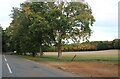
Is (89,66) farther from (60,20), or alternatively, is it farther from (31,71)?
(60,20)

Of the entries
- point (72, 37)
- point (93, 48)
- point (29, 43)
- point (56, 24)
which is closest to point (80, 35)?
point (72, 37)

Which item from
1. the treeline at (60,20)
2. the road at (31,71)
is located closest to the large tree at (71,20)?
the treeline at (60,20)

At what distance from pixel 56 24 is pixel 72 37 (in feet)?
11.9

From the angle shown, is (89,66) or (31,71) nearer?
(31,71)

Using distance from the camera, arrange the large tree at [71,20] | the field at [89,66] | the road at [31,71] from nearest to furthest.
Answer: the road at [31,71]
the field at [89,66]
the large tree at [71,20]

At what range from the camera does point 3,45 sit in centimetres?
11494

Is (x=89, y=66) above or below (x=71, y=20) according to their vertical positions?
below

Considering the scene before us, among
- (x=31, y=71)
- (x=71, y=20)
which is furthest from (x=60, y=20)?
(x=31, y=71)

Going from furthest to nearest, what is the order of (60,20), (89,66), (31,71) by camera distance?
(60,20), (89,66), (31,71)

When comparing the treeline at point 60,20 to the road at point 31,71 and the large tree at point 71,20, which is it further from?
the road at point 31,71

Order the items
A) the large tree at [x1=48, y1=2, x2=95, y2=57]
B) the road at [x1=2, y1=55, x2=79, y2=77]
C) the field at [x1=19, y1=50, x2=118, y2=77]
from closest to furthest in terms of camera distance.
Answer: the road at [x1=2, y1=55, x2=79, y2=77], the field at [x1=19, y1=50, x2=118, y2=77], the large tree at [x1=48, y1=2, x2=95, y2=57]

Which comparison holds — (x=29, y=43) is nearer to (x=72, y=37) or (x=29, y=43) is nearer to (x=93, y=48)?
(x=72, y=37)

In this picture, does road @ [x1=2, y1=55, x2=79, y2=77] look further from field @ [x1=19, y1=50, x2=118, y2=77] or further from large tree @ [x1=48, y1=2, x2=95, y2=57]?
large tree @ [x1=48, y1=2, x2=95, y2=57]

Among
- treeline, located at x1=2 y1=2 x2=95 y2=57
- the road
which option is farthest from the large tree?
the road
